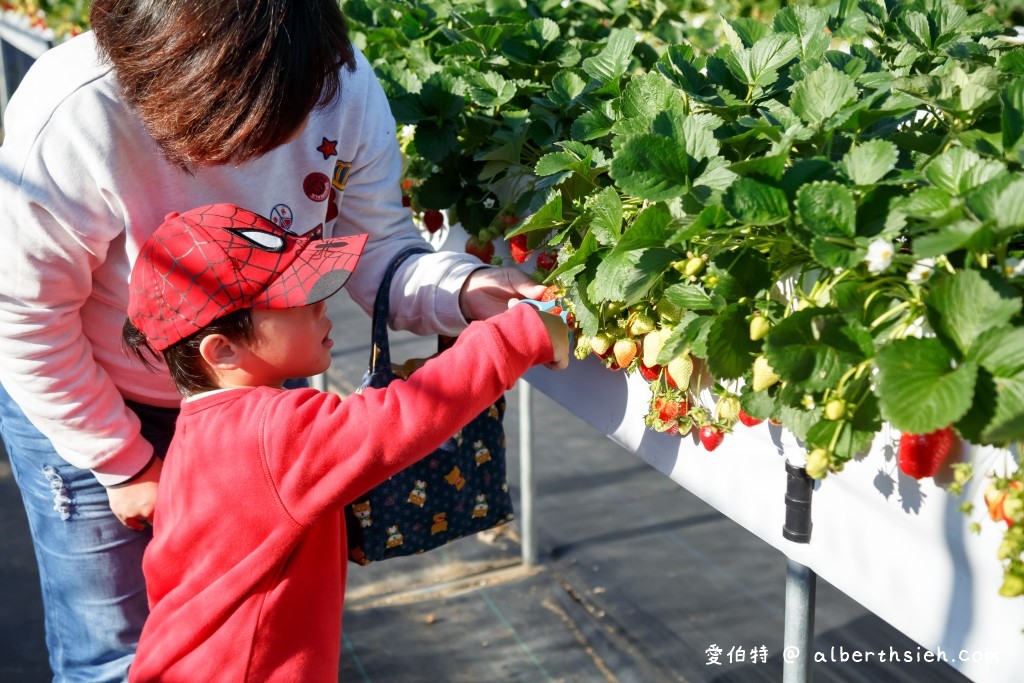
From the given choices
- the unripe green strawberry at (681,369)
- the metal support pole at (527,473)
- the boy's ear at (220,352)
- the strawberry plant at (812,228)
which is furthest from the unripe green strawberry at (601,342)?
the metal support pole at (527,473)

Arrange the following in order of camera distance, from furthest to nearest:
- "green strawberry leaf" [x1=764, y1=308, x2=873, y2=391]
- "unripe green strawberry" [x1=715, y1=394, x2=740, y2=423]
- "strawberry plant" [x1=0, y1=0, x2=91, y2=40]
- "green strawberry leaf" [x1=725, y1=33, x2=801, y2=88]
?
"strawberry plant" [x1=0, y1=0, x2=91, y2=40] < "green strawberry leaf" [x1=725, y1=33, x2=801, y2=88] < "unripe green strawberry" [x1=715, y1=394, x2=740, y2=423] < "green strawberry leaf" [x1=764, y1=308, x2=873, y2=391]

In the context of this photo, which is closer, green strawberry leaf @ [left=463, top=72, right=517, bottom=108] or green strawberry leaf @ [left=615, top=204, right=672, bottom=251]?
green strawberry leaf @ [left=615, top=204, right=672, bottom=251]

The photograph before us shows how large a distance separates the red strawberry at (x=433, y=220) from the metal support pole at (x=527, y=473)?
658mm

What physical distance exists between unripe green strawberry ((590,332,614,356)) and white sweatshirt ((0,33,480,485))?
0.96 feet

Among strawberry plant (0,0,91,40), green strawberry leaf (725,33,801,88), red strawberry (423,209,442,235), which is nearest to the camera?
green strawberry leaf (725,33,801,88)

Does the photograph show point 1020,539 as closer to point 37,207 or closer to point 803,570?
point 803,570

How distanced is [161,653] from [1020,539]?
0.99 m

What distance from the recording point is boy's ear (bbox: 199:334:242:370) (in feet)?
4.01

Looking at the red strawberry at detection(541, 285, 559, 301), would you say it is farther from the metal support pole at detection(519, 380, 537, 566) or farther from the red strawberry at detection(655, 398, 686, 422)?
the metal support pole at detection(519, 380, 537, 566)

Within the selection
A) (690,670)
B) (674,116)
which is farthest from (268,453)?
(690,670)

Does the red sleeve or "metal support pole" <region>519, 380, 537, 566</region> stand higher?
the red sleeve

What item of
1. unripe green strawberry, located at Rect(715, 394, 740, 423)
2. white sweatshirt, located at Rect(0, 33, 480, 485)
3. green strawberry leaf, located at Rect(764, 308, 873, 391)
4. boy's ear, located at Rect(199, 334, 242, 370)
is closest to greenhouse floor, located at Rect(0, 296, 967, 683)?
white sweatshirt, located at Rect(0, 33, 480, 485)

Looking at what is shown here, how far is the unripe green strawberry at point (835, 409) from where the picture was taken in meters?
0.81

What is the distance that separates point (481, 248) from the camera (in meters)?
1.60
